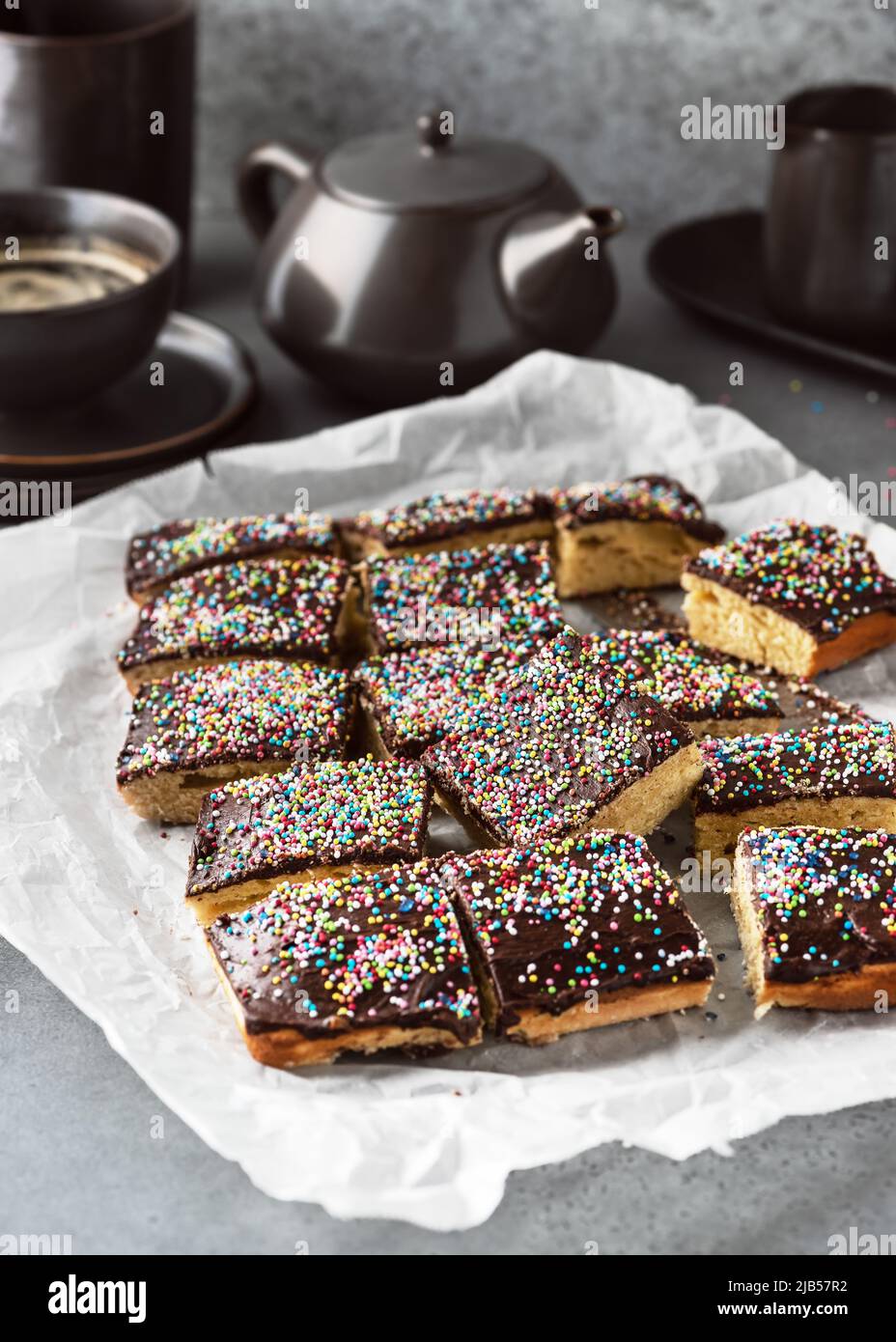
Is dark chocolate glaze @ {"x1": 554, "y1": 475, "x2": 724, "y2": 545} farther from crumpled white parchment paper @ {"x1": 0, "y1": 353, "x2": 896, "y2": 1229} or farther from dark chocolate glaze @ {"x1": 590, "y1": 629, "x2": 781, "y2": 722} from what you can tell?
dark chocolate glaze @ {"x1": 590, "y1": 629, "x2": 781, "y2": 722}

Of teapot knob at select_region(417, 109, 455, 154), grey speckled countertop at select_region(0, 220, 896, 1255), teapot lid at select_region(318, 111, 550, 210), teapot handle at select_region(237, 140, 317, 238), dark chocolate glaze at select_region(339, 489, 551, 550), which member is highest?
teapot knob at select_region(417, 109, 455, 154)

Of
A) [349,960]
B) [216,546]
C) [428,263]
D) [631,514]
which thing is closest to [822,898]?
[349,960]

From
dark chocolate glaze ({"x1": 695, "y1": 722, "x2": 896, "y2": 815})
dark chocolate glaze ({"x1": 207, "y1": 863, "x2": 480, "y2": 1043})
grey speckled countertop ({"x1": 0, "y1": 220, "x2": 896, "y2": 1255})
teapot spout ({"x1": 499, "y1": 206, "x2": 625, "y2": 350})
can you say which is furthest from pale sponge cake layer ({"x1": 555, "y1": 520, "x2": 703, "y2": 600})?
grey speckled countertop ({"x1": 0, "y1": 220, "x2": 896, "y2": 1255})

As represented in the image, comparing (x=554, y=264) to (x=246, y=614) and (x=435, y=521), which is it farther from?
(x=246, y=614)

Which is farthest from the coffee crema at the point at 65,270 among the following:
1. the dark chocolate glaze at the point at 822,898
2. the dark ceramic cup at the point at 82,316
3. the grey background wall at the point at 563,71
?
the dark chocolate glaze at the point at 822,898

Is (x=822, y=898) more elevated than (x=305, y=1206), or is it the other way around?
(x=822, y=898)

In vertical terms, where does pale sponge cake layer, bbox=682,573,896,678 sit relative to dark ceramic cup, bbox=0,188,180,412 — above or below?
below

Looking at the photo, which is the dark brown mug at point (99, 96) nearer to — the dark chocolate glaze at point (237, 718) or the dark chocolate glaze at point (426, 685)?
the dark chocolate glaze at point (237, 718)
